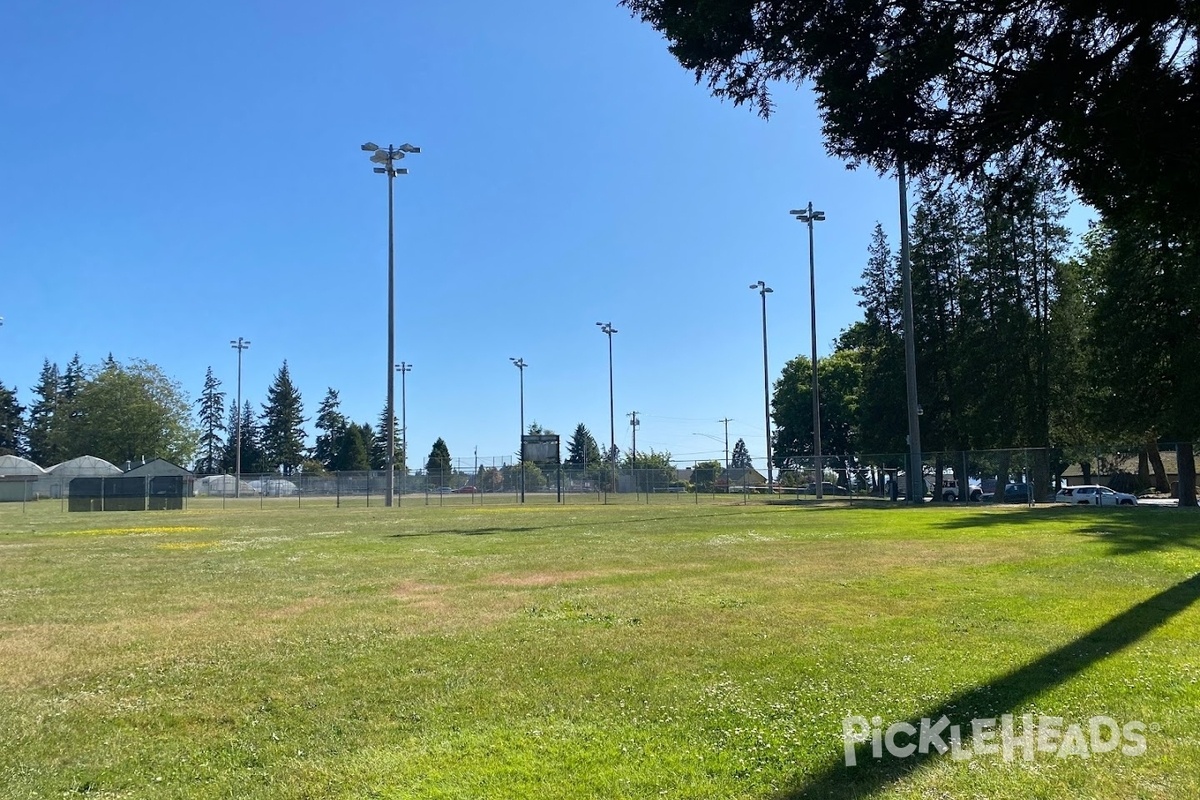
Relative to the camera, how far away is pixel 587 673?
6.68 metres

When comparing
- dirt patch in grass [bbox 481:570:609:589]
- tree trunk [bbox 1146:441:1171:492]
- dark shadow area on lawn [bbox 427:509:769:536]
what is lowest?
dark shadow area on lawn [bbox 427:509:769:536]

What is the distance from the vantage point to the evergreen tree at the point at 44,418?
388 feet

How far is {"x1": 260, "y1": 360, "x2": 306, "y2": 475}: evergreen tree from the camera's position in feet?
414

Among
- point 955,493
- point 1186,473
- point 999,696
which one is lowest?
point 955,493

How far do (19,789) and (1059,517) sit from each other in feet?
83.1

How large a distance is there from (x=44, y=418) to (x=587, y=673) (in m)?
143

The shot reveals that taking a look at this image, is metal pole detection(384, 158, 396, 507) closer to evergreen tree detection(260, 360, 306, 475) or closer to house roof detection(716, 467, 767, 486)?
house roof detection(716, 467, 767, 486)

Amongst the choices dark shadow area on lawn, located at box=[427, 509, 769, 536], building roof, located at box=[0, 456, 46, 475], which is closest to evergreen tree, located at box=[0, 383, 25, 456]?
building roof, located at box=[0, 456, 46, 475]

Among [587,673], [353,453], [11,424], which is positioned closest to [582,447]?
[353,453]

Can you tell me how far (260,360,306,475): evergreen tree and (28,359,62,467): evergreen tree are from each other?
27.4 meters

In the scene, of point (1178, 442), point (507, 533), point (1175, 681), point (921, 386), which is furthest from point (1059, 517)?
point (921, 386)

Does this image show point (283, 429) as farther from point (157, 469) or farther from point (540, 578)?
point (540, 578)

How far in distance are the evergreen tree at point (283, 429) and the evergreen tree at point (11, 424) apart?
33891mm

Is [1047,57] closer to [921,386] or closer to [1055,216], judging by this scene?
[1055,216]
